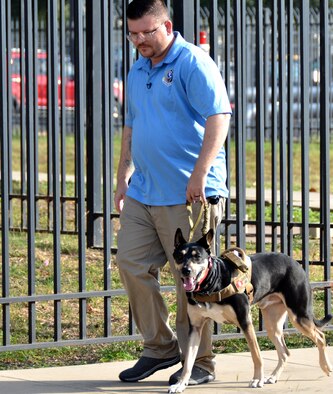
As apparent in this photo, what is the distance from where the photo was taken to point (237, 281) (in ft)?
18.7

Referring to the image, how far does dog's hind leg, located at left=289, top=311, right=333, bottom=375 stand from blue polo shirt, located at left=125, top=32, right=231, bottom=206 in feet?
2.71

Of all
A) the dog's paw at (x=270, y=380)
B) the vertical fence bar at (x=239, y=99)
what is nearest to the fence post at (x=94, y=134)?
the vertical fence bar at (x=239, y=99)

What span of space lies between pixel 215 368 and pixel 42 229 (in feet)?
17.5

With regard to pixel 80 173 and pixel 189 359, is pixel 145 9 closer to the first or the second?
pixel 80 173

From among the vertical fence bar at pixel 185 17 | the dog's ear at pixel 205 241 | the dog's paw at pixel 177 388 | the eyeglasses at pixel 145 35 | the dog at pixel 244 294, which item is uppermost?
the vertical fence bar at pixel 185 17

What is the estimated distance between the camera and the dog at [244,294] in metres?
5.59

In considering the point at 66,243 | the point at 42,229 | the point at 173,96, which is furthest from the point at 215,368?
the point at 42,229

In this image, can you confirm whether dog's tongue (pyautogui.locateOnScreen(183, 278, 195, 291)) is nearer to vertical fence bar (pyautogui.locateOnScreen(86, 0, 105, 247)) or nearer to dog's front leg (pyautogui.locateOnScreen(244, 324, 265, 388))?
dog's front leg (pyautogui.locateOnScreen(244, 324, 265, 388))

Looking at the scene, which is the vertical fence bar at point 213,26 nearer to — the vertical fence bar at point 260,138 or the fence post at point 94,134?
the vertical fence bar at point 260,138

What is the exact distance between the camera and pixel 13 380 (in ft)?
20.4

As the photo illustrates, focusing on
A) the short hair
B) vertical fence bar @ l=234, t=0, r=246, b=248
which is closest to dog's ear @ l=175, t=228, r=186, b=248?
the short hair

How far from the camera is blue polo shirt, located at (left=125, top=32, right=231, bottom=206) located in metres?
5.80

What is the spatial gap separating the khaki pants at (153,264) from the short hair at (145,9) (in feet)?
3.39

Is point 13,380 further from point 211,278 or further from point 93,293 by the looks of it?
point 211,278
